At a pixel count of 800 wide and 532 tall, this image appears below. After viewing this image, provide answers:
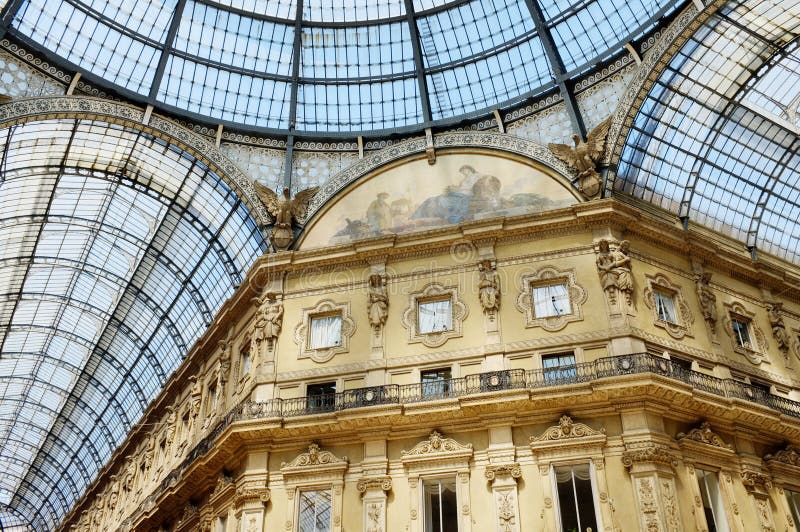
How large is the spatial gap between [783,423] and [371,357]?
14584 mm

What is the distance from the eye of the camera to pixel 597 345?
990 inches

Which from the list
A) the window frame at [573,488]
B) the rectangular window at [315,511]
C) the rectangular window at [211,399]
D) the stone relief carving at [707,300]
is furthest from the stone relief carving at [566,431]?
the rectangular window at [211,399]

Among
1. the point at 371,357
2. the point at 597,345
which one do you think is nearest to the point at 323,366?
the point at 371,357

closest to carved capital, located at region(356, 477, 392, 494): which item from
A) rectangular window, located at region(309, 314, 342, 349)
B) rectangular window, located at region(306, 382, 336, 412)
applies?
rectangular window, located at region(306, 382, 336, 412)

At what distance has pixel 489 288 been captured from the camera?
26.9 metres

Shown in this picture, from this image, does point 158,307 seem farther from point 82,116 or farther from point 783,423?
point 783,423

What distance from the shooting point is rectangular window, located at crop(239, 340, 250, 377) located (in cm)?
2961

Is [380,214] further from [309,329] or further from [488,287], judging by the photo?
[488,287]

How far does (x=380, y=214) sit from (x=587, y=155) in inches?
341

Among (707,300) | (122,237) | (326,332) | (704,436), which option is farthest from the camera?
(122,237)

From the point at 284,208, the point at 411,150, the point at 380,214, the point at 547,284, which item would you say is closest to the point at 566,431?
→ the point at 547,284

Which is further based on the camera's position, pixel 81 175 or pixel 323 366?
pixel 81 175

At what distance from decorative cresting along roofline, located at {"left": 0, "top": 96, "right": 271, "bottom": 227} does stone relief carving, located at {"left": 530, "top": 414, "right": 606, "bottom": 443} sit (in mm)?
15133

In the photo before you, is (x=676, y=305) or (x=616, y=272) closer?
(x=616, y=272)
